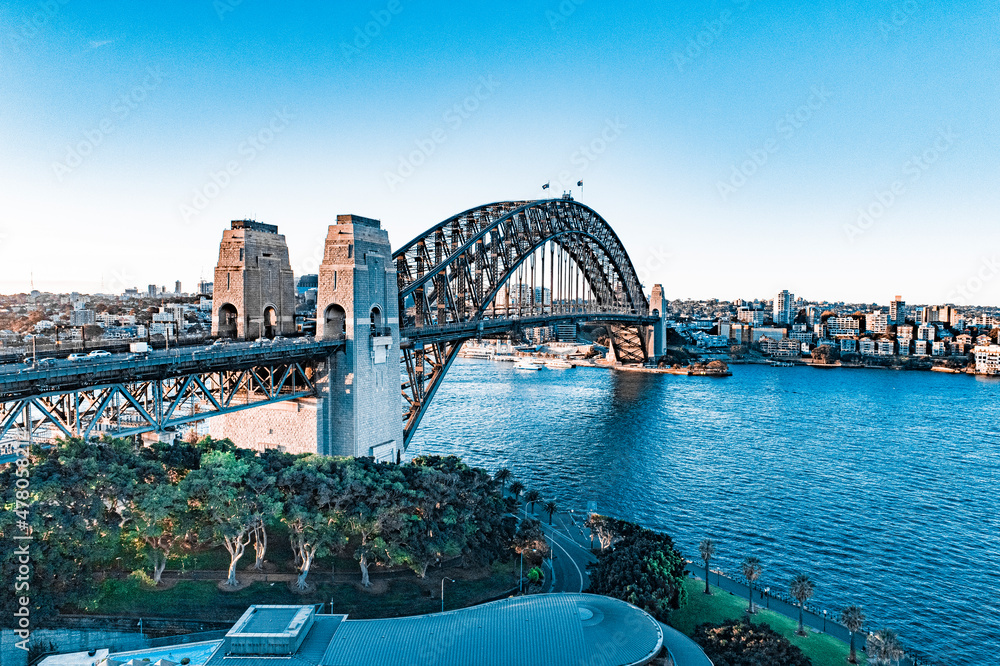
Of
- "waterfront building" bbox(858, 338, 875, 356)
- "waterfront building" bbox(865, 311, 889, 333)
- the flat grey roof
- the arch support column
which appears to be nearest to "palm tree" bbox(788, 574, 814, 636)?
the flat grey roof

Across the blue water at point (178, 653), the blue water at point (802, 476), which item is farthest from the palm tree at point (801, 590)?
the blue water at point (178, 653)

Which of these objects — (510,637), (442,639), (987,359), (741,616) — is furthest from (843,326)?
(442,639)

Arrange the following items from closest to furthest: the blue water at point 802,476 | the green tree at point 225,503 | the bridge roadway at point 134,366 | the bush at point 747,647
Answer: the bridge roadway at point 134,366 < the bush at point 747,647 < the green tree at point 225,503 < the blue water at point 802,476

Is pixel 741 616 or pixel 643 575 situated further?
pixel 741 616

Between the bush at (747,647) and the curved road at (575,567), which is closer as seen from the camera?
the curved road at (575,567)

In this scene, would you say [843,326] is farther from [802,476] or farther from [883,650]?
[883,650]

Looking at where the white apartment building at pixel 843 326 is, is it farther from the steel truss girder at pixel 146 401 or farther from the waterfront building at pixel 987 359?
the steel truss girder at pixel 146 401

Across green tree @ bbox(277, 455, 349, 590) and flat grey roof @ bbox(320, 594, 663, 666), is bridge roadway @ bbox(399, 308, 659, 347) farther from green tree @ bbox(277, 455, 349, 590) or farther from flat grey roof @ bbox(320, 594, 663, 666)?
flat grey roof @ bbox(320, 594, 663, 666)
